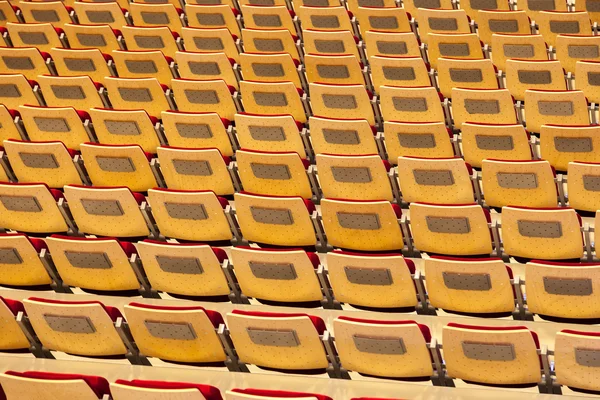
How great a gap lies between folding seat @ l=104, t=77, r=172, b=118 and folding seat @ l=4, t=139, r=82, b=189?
0.19 metres

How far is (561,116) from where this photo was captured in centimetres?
140

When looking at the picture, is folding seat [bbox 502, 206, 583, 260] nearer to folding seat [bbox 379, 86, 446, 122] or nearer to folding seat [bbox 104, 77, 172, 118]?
folding seat [bbox 379, 86, 446, 122]

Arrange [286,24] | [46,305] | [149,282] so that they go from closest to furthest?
1. [46,305]
2. [149,282]
3. [286,24]

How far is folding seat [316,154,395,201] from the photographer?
1276 mm

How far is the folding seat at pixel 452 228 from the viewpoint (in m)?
1.16

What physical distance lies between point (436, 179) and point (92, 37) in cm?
81

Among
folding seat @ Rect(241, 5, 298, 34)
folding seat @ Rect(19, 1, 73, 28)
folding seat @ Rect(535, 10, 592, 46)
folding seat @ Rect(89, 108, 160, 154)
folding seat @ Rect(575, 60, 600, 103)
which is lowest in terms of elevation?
folding seat @ Rect(575, 60, 600, 103)

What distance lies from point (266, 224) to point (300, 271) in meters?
0.12

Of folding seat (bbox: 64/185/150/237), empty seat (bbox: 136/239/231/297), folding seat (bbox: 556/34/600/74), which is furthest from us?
folding seat (bbox: 556/34/600/74)

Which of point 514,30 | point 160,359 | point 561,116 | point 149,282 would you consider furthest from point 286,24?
point 160,359

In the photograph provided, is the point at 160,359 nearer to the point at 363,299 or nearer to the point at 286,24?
the point at 363,299

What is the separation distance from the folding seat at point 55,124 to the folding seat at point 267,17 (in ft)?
1.47

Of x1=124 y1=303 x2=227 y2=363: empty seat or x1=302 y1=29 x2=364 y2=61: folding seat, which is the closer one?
x1=124 y1=303 x2=227 y2=363: empty seat

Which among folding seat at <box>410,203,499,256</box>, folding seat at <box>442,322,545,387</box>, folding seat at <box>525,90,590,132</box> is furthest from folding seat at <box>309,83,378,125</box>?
folding seat at <box>442,322,545,387</box>
